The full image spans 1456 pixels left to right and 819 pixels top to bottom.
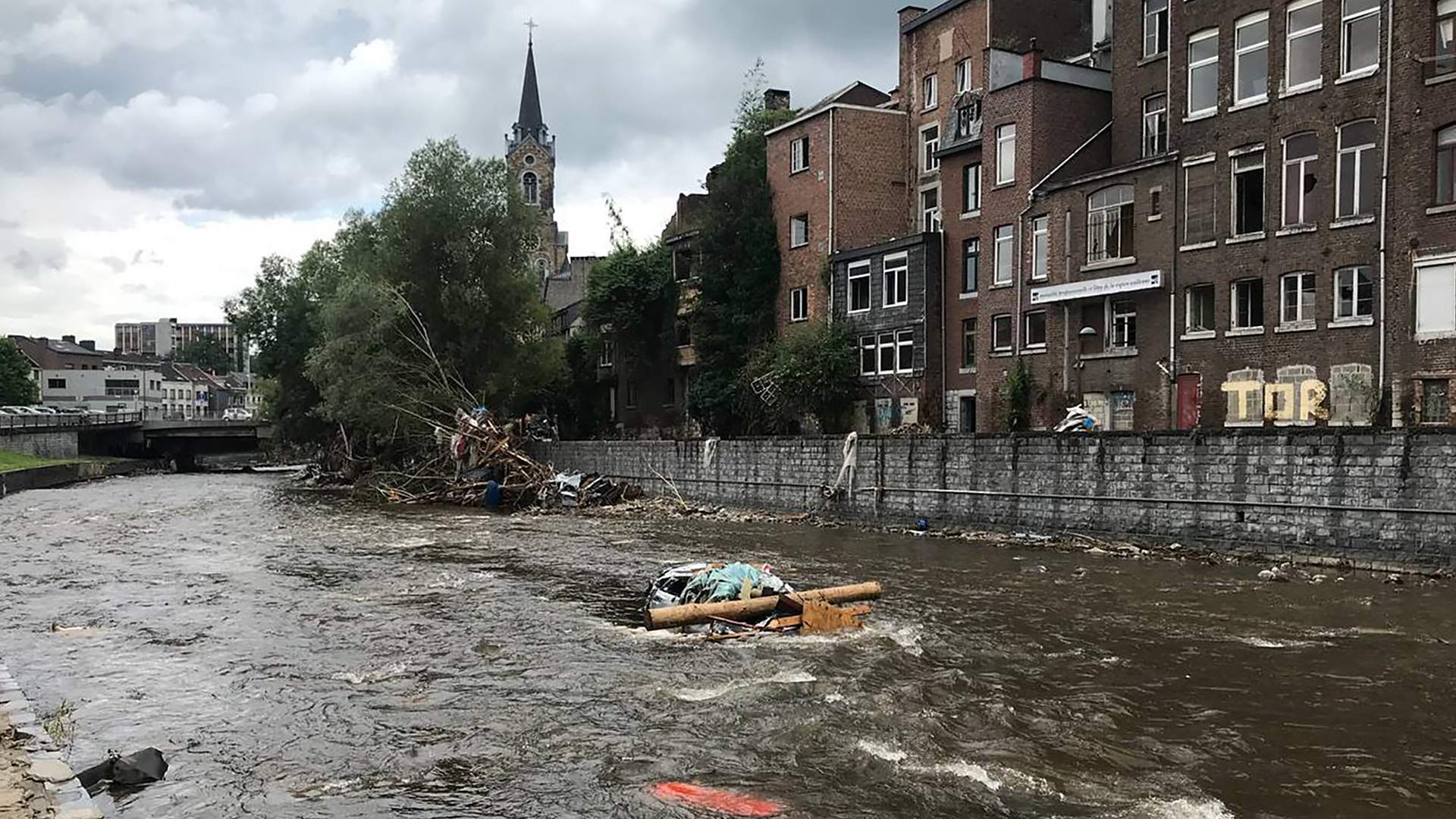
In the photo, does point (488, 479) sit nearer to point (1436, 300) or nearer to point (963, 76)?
point (963, 76)

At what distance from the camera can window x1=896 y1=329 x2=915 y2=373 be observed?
143ft

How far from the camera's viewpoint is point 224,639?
1694cm

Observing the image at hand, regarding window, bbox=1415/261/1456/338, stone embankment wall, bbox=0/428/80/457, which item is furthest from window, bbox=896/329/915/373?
stone embankment wall, bbox=0/428/80/457

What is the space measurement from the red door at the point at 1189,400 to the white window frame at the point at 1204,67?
7826 millimetres

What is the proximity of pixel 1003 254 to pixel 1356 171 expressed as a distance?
13.4 metres

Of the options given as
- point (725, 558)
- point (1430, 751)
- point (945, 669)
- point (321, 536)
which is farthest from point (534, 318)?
point (1430, 751)

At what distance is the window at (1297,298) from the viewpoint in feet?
97.5

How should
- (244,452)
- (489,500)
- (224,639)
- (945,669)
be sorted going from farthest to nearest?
(244,452) → (489,500) → (224,639) → (945,669)

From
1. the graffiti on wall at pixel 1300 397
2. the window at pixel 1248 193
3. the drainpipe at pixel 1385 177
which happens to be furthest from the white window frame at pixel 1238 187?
the graffiti on wall at pixel 1300 397

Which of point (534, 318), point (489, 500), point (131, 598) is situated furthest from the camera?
point (534, 318)

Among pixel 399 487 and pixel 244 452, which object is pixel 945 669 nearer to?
pixel 399 487

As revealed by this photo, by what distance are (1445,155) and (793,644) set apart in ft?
72.9

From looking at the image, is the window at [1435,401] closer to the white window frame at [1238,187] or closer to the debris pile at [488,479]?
the white window frame at [1238,187]

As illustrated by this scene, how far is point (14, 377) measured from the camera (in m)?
112
